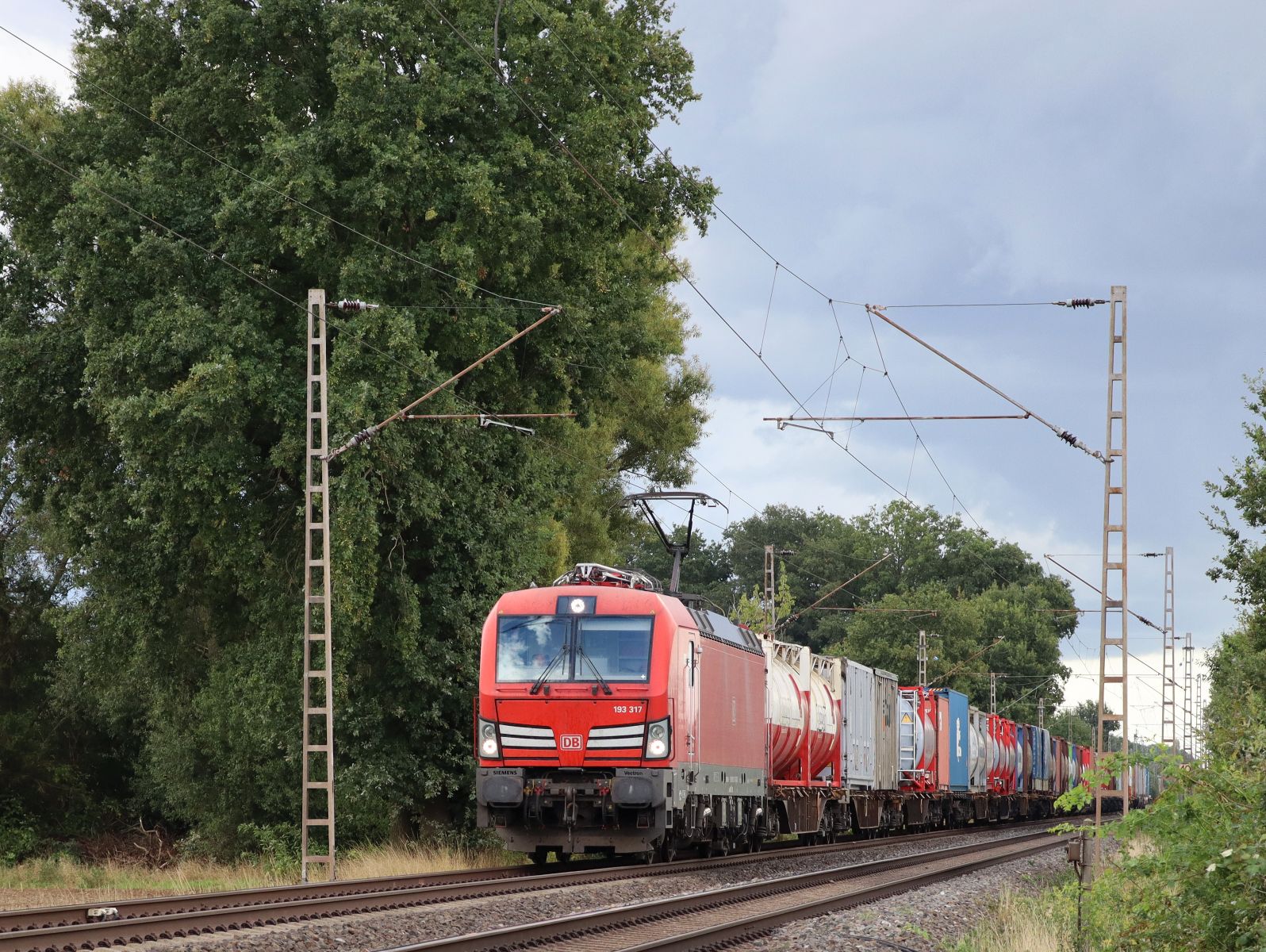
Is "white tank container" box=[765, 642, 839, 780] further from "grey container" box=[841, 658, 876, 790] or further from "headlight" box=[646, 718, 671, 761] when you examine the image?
"headlight" box=[646, 718, 671, 761]

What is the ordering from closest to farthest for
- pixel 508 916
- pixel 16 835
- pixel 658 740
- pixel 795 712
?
pixel 508 916
pixel 658 740
pixel 795 712
pixel 16 835

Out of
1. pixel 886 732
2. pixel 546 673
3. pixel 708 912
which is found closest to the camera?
pixel 708 912

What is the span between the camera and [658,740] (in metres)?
19.1

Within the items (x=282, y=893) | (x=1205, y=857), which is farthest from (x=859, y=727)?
(x=1205, y=857)

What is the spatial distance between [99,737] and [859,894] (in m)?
34.9

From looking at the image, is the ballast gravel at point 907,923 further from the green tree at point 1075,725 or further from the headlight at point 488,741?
the green tree at point 1075,725

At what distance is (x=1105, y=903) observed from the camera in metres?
11.9

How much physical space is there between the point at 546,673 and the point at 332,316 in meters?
9.79

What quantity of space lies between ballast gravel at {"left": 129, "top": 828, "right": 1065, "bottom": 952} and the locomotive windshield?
8.71 ft

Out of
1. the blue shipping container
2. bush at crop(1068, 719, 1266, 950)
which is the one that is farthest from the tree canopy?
bush at crop(1068, 719, 1266, 950)

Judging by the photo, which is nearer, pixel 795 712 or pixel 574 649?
pixel 574 649

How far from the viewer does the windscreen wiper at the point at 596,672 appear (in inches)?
759

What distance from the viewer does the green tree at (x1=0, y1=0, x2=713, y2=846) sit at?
1011 inches

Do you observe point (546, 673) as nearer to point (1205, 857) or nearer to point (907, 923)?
point (907, 923)
